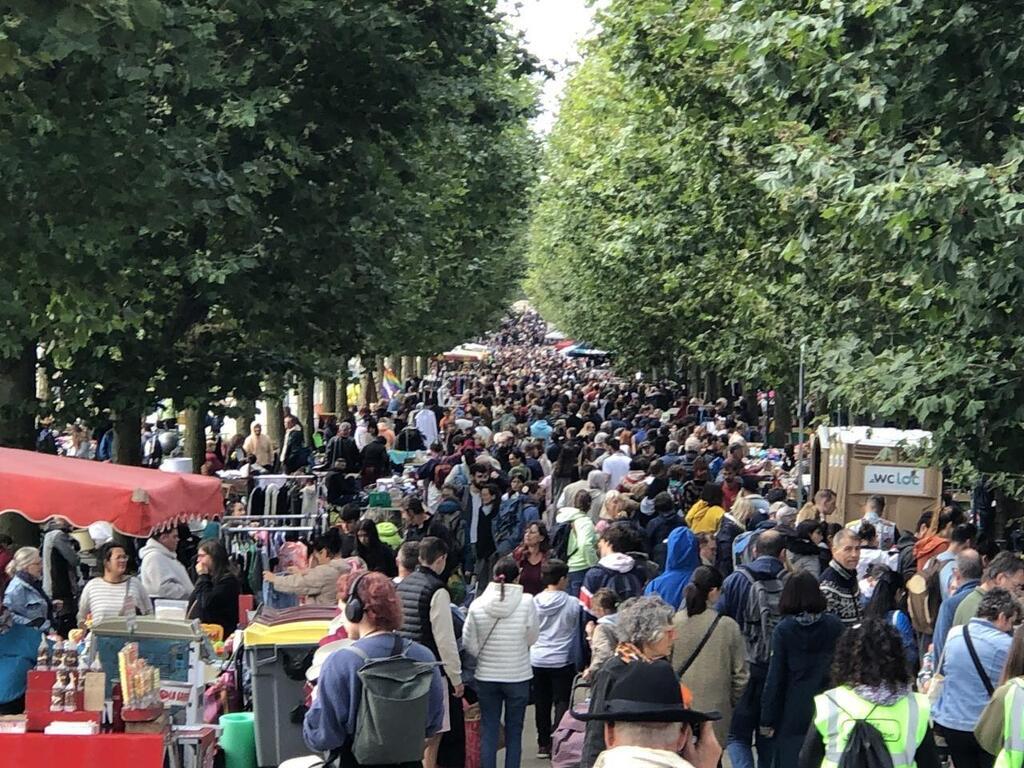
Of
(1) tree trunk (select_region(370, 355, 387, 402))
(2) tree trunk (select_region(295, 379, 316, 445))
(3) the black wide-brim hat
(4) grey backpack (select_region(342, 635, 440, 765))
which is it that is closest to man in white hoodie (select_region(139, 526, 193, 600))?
(4) grey backpack (select_region(342, 635, 440, 765))

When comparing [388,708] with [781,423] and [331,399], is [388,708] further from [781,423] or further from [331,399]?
[331,399]

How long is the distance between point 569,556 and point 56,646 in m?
5.32

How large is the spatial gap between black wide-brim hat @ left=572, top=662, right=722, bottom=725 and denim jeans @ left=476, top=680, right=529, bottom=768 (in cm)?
524

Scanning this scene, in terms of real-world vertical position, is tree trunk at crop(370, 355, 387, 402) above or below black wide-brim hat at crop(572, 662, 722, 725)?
below

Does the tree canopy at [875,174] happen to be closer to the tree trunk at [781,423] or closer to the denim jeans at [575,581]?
the denim jeans at [575,581]

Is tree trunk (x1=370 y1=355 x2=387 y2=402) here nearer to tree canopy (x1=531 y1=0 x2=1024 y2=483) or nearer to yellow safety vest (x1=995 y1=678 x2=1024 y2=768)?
tree canopy (x1=531 y1=0 x2=1024 y2=483)

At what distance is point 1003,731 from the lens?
22.3ft

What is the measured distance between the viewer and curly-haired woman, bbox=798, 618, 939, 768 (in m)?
6.34

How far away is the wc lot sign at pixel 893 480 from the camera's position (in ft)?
64.4

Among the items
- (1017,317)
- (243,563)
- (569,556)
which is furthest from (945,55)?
(243,563)

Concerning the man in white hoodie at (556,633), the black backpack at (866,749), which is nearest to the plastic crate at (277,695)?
the man in white hoodie at (556,633)

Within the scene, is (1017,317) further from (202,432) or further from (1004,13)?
(202,432)

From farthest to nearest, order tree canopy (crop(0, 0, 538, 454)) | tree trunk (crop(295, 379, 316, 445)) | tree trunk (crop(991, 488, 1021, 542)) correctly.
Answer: tree trunk (crop(295, 379, 316, 445)) → tree trunk (crop(991, 488, 1021, 542)) → tree canopy (crop(0, 0, 538, 454))

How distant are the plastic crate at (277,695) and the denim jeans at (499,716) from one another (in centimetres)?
112
